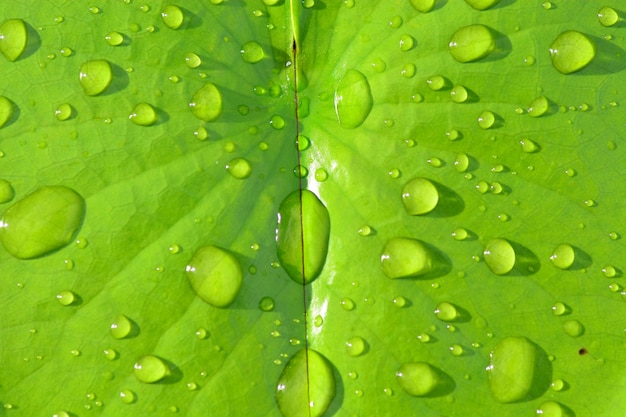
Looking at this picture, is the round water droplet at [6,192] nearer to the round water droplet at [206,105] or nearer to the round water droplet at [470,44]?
the round water droplet at [206,105]

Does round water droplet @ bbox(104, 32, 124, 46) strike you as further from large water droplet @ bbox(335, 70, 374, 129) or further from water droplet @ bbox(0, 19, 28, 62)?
large water droplet @ bbox(335, 70, 374, 129)

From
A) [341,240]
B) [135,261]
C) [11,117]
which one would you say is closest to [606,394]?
[341,240]

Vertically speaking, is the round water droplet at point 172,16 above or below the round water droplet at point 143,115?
above

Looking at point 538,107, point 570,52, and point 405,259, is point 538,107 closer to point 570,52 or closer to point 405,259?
point 570,52

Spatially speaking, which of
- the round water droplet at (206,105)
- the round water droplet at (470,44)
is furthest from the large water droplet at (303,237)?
the round water droplet at (470,44)

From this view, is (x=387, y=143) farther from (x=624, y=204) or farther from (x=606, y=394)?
(x=606, y=394)

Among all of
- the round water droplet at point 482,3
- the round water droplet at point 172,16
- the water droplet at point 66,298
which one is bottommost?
the water droplet at point 66,298
